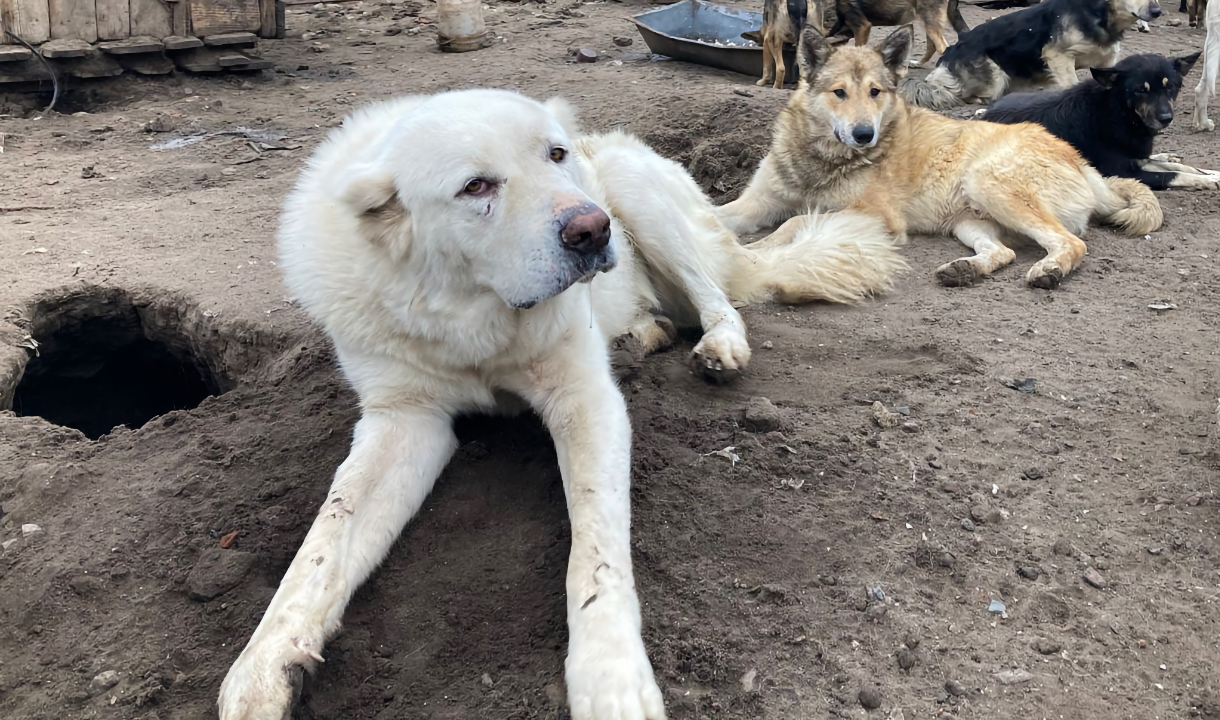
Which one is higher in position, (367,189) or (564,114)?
(564,114)

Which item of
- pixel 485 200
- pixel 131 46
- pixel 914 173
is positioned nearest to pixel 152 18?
pixel 131 46

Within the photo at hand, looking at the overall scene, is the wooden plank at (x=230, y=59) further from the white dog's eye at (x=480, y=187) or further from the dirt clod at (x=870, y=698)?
the dirt clod at (x=870, y=698)

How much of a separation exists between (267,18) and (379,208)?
753 centimetres

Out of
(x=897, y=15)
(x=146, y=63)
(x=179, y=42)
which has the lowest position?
(x=146, y=63)

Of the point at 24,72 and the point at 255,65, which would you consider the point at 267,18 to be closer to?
the point at 255,65

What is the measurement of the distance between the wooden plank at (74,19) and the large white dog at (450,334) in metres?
6.53

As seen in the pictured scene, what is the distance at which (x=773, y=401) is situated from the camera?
285 cm

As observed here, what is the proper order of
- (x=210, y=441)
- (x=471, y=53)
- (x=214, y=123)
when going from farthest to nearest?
(x=471, y=53) < (x=214, y=123) < (x=210, y=441)

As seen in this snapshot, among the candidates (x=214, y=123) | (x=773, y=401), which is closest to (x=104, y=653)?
(x=773, y=401)

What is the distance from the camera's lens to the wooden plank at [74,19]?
733 cm

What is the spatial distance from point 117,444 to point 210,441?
0.33m

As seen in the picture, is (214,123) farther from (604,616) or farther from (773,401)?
(604,616)

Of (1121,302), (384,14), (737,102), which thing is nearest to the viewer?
(1121,302)

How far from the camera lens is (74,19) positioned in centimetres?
741
